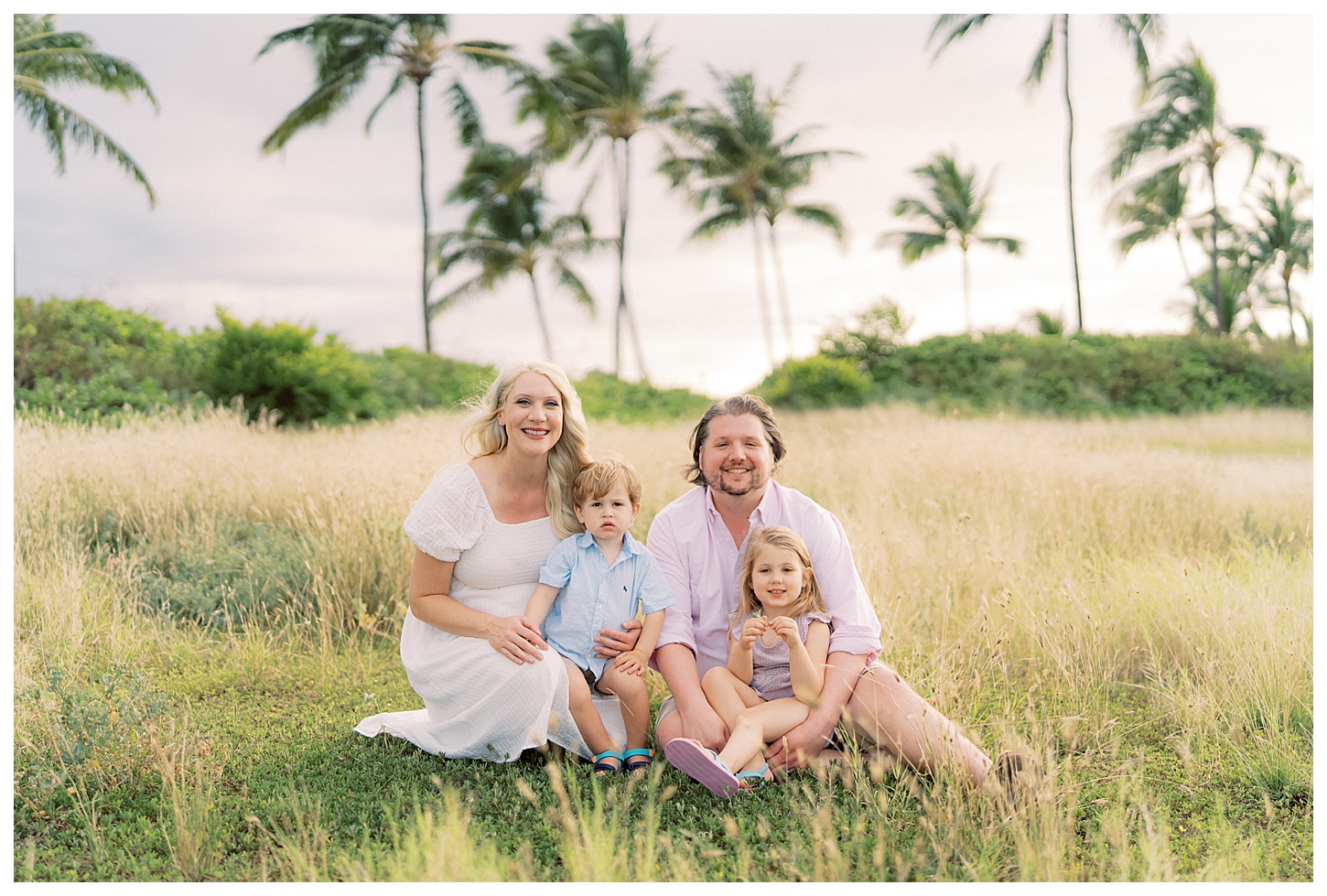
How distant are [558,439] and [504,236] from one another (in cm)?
2378

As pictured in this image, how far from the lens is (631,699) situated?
3.19 meters

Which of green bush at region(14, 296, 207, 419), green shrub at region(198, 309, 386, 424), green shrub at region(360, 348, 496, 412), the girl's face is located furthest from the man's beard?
green shrub at region(360, 348, 496, 412)

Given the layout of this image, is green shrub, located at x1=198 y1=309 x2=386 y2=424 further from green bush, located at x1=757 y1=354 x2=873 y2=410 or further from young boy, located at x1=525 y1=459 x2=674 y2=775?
young boy, located at x1=525 y1=459 x2=674 y2=775

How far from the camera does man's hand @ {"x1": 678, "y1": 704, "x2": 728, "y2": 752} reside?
2893mm

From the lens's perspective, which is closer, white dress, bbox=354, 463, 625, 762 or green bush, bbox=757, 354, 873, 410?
white dress, bbox=354, 463, 625, 762

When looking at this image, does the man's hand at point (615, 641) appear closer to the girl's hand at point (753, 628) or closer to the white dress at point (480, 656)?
the white dress at point (480, 656)

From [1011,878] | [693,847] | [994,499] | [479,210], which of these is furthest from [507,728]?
[479,210]

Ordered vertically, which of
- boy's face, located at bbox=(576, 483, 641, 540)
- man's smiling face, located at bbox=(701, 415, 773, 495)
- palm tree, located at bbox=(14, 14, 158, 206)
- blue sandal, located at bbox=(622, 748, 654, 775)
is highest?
palm tree, located at bbox=(14, 14, 158, 206)

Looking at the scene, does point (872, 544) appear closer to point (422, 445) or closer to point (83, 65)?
point (422, 445)

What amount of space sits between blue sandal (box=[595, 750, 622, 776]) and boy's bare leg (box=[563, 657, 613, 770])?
0.03m

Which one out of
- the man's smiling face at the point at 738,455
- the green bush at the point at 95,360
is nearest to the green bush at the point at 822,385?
the green bush at the point at 95,360

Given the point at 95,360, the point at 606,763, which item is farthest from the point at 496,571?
the point at 95,360

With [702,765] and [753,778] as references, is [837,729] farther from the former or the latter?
[702,765]

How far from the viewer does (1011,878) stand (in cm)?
245
